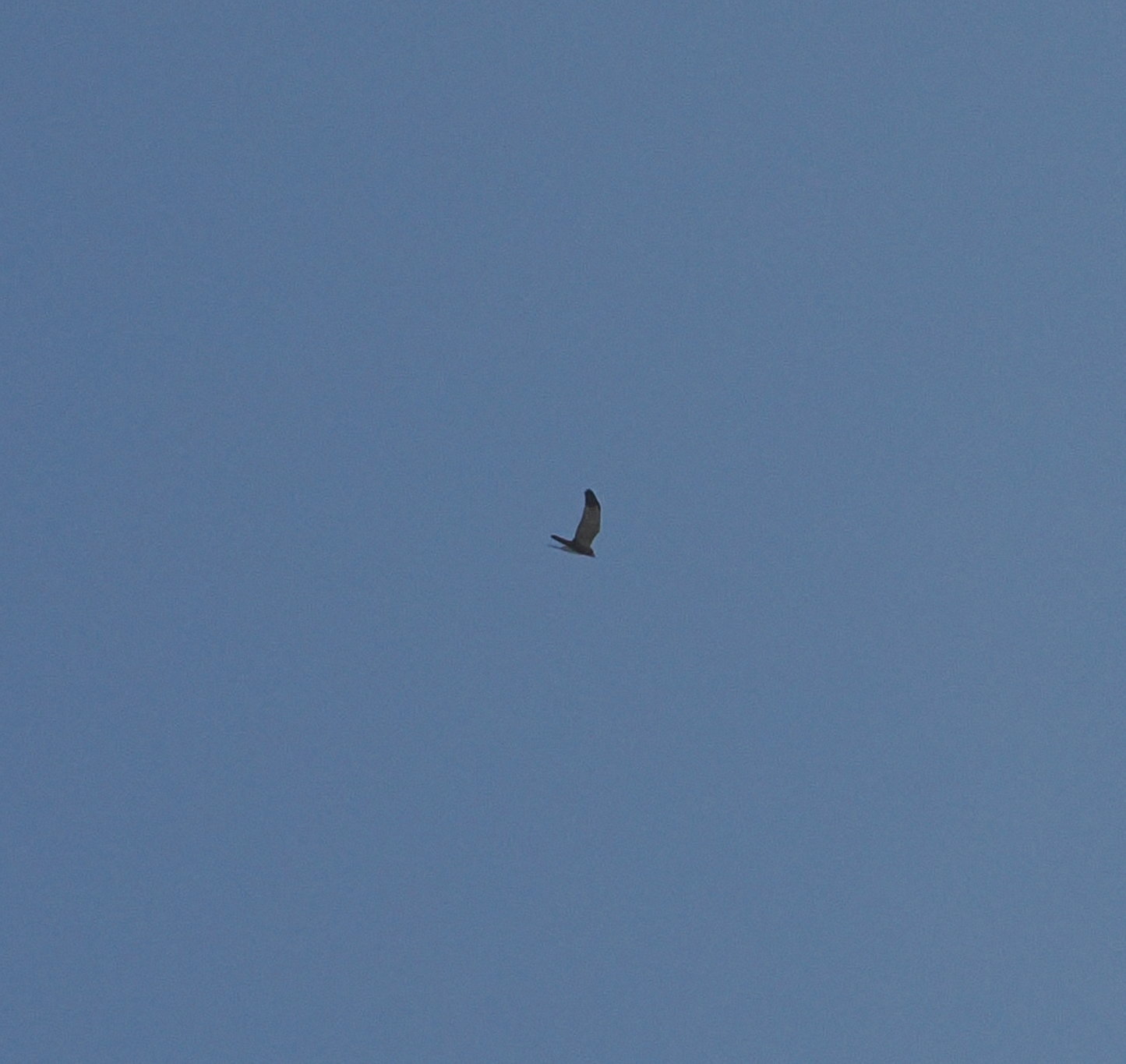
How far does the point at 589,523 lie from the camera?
107ft

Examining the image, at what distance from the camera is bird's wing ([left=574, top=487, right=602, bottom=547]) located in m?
32.2

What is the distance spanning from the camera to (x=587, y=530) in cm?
3266

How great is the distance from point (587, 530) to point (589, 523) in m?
0.27

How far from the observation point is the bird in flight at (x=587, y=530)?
105ft

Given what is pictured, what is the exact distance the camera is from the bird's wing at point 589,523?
32188 millimetres

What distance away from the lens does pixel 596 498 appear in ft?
107

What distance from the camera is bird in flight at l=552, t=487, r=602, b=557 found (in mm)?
32156
